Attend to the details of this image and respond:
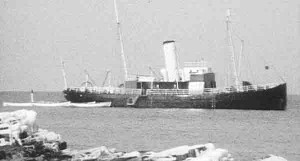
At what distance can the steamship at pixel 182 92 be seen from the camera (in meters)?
63.6

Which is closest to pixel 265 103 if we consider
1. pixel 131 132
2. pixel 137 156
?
pixel 131 132

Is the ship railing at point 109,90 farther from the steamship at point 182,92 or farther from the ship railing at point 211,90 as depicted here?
the ship railing at point 211,90

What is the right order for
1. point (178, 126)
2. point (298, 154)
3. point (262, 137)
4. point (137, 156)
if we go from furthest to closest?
point (178, 126)
point (262, 137)
point (298, 154)
point (137, 156)

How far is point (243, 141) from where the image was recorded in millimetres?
32625

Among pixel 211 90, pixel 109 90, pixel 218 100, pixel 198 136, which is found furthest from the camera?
pixel 109 90

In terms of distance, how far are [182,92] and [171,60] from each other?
463cm

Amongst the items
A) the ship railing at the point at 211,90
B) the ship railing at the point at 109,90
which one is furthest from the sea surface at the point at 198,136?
the ship railing at the point at 109,90

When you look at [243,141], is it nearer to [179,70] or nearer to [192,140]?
[192,140]

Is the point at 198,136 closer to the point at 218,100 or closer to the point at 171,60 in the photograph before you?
the point at 218,100

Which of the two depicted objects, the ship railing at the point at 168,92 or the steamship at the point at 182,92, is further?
the ship railing at the point at 168,92

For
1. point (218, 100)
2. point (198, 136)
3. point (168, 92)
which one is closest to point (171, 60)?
point (168, 92)

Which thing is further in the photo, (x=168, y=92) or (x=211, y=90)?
(x=168, y=92)

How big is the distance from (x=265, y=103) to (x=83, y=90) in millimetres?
24988

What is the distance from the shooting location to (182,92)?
68250 millimetres
